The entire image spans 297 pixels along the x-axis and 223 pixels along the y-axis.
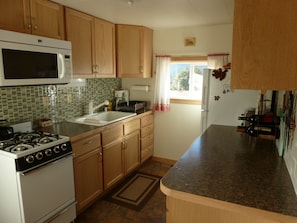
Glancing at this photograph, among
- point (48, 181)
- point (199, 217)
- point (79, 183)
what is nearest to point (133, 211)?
point (79, 183)

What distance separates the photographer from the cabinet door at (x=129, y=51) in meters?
3.03

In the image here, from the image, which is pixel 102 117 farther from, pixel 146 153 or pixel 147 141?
pixel 146 153

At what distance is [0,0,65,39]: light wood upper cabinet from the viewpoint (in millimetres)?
1707

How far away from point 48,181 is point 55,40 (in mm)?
1224

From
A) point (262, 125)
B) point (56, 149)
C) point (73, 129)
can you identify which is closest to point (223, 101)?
point (262, 125)

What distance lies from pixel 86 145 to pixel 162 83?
1.65 metres

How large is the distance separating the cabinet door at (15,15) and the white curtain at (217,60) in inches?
88.0

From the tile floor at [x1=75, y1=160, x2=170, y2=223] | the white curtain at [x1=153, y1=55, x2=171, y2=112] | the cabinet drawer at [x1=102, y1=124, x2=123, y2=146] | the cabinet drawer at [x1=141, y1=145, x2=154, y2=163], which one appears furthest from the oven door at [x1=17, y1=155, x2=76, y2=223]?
the white curtain at [x1=153, y1=55, x2=171, y2=112]

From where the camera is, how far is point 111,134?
8.35 feet

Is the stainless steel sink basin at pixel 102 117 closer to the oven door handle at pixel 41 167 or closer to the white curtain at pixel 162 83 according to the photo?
the white curtain at pixel 162 83

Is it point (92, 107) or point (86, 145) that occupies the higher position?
point (92, 107)

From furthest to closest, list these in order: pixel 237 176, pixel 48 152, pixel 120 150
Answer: pixel 120 150, pixel 48 152, pixel 237 176

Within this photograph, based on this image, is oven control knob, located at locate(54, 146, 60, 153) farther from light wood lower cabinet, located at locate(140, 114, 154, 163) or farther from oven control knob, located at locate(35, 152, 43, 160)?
light wood lower cabinet, located at locate(140, 114, 154, 163)

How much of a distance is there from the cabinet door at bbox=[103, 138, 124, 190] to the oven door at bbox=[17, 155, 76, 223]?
1.83 feet
